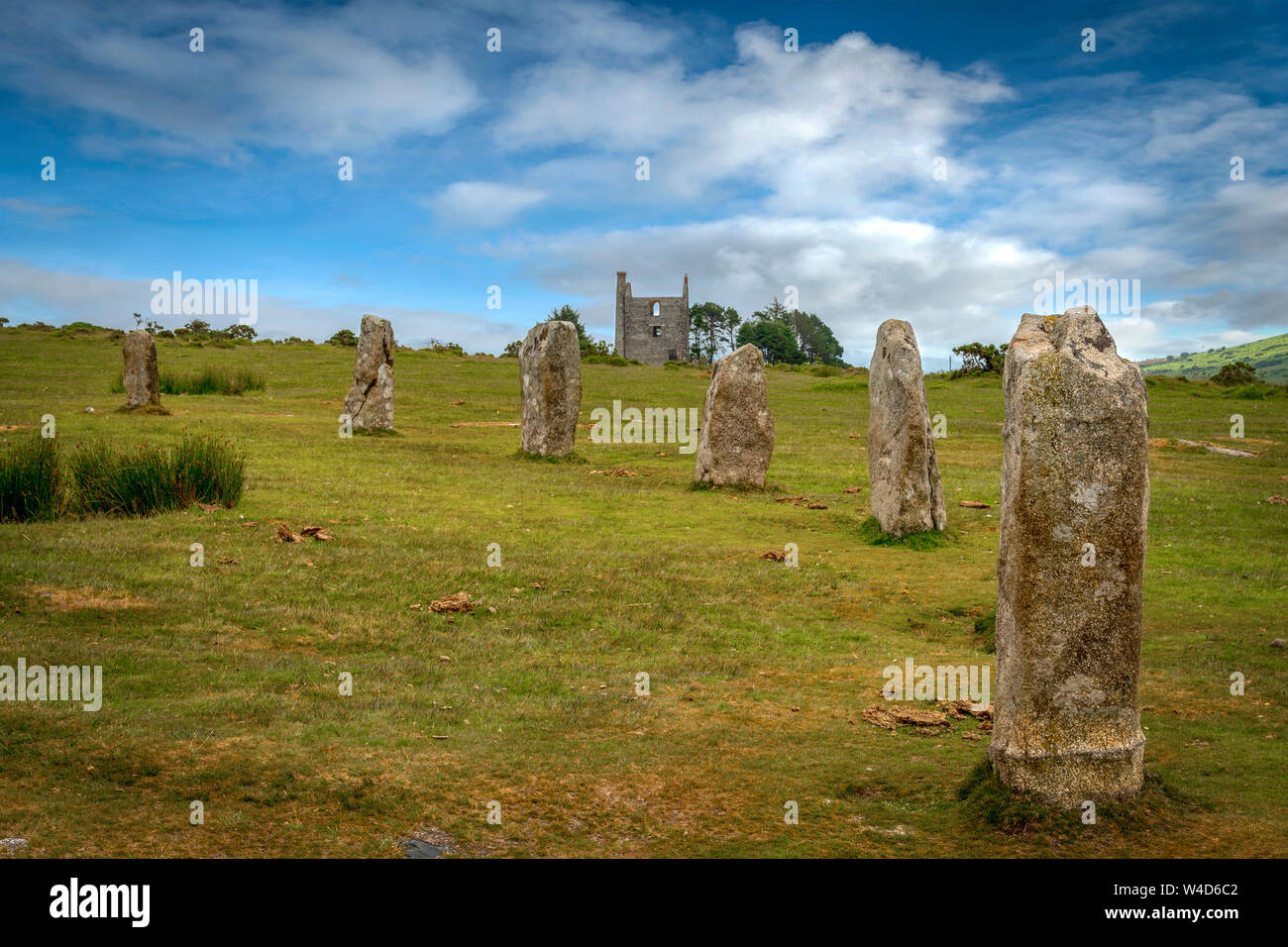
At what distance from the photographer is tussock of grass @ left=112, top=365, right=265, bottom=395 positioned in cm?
3588

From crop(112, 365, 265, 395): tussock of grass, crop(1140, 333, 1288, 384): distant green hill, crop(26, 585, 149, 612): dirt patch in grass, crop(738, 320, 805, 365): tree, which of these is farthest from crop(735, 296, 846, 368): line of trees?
crop(26, 585, 149, 612): dirt patch in grass

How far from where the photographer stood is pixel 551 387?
24609mm

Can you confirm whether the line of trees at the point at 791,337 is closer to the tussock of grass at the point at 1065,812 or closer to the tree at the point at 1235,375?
the tree at the point at 1235,375

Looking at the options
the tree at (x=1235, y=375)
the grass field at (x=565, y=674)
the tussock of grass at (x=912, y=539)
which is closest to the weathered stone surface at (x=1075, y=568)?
the grass field at (x=565, y=674)

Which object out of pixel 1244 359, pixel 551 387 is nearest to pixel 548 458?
pixel 551 387

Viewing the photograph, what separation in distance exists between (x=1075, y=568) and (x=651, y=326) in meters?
90.8

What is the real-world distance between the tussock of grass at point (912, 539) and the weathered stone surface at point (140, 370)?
2096 centimetres

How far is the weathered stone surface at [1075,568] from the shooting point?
6434mm

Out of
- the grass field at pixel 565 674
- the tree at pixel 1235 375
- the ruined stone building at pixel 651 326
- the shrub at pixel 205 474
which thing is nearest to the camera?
the grass field at pixel 565 674

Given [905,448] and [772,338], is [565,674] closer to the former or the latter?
[905,448]

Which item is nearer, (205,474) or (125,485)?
(125,485)

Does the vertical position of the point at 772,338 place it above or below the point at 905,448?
above

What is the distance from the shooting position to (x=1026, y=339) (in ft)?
23.2

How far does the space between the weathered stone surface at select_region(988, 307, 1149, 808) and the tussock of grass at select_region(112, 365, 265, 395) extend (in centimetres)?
3429
